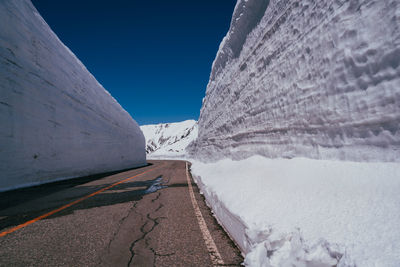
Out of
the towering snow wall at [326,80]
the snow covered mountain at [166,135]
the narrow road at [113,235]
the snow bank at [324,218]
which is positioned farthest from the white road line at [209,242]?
the snow covered mountain at [166,135]

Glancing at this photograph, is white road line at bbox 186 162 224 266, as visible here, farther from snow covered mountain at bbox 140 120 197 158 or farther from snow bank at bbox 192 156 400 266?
snow covered mountain at bbox 140 120 197 158

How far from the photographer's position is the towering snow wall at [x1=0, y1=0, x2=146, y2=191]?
746cm

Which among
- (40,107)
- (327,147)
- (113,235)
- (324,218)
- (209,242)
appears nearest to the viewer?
(324,218)

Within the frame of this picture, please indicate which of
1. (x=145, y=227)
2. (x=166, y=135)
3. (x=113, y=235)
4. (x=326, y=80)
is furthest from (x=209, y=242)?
(x=166, y=135)

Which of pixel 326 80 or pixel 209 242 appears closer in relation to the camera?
pixel 209 242

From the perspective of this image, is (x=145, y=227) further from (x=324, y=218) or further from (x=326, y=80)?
(x=326, y=80)

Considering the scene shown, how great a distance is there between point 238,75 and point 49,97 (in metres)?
9.53

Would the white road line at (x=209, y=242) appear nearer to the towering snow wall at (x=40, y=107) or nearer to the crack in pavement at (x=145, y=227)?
the crack in pavement at (x=145, y=227)

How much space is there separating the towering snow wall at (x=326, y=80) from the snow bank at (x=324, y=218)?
39 centimetres

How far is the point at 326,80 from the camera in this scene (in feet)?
10.2

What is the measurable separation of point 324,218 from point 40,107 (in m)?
11.6

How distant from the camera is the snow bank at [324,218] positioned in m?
1.46

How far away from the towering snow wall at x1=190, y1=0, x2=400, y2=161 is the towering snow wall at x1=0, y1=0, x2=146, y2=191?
9.01 metres

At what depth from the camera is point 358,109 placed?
256 cm
